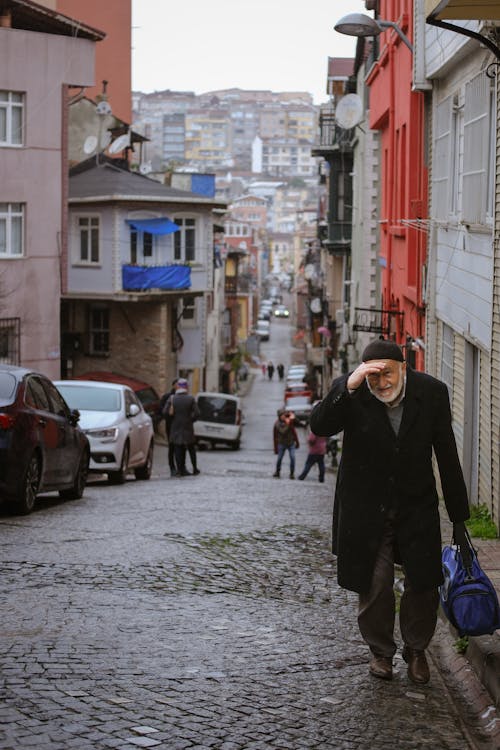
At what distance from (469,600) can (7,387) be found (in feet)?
26.5

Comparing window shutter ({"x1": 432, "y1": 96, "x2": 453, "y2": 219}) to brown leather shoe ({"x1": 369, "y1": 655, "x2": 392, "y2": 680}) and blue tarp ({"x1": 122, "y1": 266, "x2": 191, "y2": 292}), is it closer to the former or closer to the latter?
brown leather shoe ({"x1": 369, "y1": 655, "x2": 392, "y2": 680})

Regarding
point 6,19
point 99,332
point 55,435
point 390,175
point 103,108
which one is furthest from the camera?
point 103,108

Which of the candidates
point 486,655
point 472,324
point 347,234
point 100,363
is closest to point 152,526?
point 472,324

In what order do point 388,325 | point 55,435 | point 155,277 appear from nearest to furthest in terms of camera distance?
point 55,435
point 388,325
point 155,277

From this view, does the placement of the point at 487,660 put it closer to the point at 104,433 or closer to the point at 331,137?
the point at 104,433

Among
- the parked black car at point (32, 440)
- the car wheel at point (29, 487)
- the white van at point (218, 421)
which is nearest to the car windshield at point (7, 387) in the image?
the parked black car at point (32, 440)

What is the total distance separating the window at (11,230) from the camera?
35750mm

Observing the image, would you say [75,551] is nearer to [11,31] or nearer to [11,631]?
[11,631]

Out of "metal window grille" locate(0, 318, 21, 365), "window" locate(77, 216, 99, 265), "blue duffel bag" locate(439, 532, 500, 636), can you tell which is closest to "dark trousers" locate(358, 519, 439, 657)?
"blue duffel bag" locate(439, 532, 500, 636)

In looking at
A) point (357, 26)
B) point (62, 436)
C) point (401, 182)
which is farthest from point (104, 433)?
point (401, 182)

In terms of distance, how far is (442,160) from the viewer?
18719mm

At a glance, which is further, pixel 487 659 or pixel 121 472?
pixel 121 472

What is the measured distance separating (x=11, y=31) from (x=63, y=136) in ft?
10.5

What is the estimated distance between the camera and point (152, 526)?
13.1 meters
